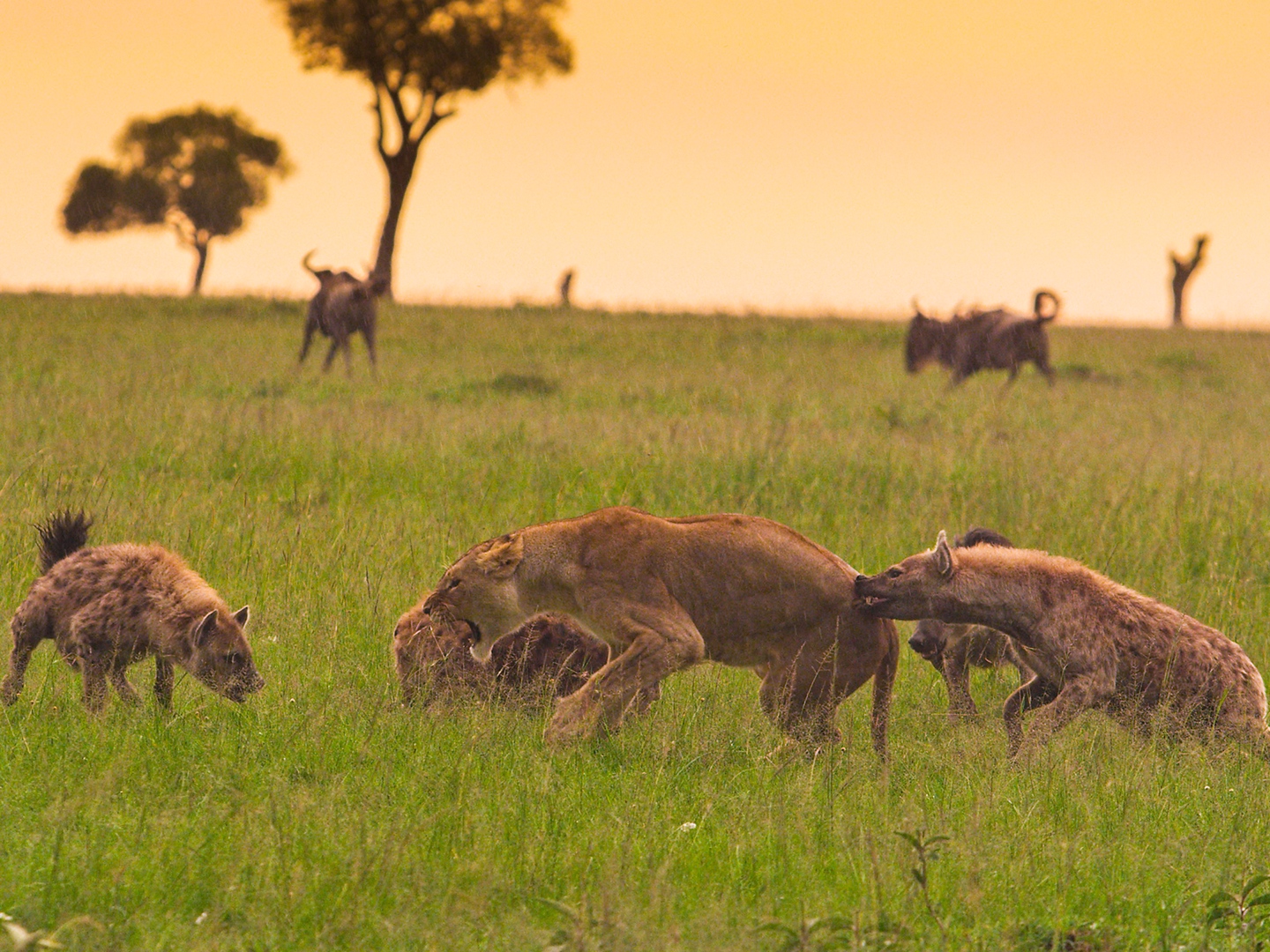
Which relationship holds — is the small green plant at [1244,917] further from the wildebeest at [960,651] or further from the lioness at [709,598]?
the wildebeest at [960,651]

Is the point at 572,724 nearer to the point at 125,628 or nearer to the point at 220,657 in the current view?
the point at 220,657

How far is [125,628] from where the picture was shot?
6598 mm

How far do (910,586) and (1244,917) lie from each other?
8.01 feet

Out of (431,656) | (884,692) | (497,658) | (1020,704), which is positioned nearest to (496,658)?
(497,658)

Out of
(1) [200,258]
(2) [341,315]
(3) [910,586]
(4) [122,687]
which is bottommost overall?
(4) [122,687]

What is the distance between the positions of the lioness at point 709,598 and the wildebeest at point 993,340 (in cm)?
1651

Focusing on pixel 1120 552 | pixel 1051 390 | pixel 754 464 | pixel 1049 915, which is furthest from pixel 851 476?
pixel 1051 390

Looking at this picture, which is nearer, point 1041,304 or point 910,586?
point 910,586

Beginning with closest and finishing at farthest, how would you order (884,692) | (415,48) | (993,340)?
1. (884,692)
2. (993,340)
3. (415,48)

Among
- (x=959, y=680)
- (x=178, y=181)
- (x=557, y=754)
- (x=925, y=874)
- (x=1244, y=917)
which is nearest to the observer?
(x=925, y=874)

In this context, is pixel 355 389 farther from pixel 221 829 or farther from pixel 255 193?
pixel 255 193

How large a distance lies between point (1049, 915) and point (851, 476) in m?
8.07

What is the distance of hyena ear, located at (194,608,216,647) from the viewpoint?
654cm

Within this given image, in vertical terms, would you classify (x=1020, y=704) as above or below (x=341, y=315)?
below
